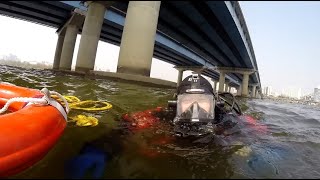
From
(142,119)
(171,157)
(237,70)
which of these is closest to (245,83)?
(237,70)

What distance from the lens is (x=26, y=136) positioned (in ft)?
8.64

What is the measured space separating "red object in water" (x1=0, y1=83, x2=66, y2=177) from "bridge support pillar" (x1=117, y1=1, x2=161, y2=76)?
10.6 metres

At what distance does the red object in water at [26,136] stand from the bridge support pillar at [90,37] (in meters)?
20.7

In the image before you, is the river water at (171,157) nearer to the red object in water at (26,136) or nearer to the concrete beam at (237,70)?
the red object in water at (26,136)

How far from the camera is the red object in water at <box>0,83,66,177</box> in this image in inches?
99.7

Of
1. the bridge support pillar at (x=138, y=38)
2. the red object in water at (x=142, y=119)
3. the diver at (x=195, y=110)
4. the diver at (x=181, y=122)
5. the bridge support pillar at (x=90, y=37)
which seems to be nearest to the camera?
the diver at (x=181, y=122)

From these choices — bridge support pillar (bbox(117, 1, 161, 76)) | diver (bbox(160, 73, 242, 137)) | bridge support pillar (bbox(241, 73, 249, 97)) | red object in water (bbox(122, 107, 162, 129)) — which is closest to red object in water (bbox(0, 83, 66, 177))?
red object in water (bbox(122, 107, 162, 129))

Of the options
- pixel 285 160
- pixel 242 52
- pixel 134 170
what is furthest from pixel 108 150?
pixel 242 52

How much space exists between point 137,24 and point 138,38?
68cm

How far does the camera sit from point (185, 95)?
4.10m

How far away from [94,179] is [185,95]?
2.07 m

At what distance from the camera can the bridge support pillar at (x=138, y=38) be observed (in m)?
13.7

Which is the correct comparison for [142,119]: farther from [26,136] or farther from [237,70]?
[237,70]

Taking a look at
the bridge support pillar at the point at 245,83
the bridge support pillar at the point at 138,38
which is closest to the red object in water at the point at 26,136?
the bridge support pillar at the point at 138,38
